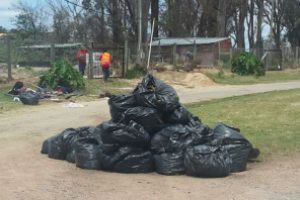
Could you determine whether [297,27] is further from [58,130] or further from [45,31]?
[58,130]

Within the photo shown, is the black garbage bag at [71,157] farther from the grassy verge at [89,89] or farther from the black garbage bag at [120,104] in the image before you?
the grassy verge at [89,89]

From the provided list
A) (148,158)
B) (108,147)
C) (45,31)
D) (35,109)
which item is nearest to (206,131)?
(148,158)

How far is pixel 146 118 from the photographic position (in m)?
7.15

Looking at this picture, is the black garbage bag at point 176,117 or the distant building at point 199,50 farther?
the distant building at point 199,50

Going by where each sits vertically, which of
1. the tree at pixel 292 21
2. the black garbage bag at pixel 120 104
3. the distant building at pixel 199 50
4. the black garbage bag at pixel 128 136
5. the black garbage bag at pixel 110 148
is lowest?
the black garbage bag at pixel 110 148

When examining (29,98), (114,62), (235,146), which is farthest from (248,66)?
(235,146)

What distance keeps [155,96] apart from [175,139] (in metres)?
0.76

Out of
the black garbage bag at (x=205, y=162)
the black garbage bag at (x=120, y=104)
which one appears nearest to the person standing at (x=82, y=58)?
the black garbage bag at (x=120, y=104)

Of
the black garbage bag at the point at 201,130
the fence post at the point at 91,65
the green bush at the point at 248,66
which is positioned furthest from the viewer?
the green bush at the point at 248,66

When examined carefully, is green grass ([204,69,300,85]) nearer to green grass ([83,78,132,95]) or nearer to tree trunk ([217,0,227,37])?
green grass ([83,78,132,95])

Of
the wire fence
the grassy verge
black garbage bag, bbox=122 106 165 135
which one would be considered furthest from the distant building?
black garbage bag, bbox=122 106 165 135

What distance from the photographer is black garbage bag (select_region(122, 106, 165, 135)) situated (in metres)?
7.14

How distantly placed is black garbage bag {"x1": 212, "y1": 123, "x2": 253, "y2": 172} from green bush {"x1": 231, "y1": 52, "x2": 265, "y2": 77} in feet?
71.5

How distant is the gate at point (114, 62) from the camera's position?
22734mm
